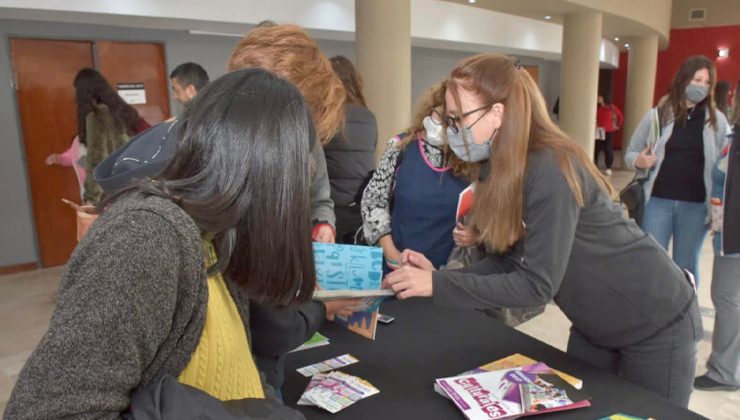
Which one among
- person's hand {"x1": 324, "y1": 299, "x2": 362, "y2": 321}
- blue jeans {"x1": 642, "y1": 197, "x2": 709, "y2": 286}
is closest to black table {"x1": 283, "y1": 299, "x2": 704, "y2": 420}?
person's hand {"x1": 324, "y1": 299, "x2": 362, "y2": 321}

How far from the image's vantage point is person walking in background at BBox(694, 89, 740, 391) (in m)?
2.50

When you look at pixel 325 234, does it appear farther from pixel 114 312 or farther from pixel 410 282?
pixel 114 312

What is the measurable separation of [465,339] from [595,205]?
0.51m

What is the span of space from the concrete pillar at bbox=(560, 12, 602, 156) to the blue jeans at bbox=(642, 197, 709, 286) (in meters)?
4.78

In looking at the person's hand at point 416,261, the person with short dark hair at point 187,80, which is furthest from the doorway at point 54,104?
the person's hand at point 416,261

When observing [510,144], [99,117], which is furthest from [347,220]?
[99,117]

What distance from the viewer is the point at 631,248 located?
1.41 m

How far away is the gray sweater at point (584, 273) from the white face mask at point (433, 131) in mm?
532

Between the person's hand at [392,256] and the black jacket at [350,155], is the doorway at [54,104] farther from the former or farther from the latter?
the person's hand at [392,256]

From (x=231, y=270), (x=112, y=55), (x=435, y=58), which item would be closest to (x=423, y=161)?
(x=231, y=270)

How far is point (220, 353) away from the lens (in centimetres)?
82

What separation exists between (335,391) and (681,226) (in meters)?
2.60

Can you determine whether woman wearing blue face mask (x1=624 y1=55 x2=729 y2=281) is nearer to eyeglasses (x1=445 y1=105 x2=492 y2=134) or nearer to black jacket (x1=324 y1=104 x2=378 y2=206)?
black jacket (x1=324 y1=104 x2=378 y2=206)

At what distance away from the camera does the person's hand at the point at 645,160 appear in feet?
10.3
